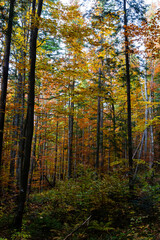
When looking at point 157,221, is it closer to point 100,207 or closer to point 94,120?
point 100,207

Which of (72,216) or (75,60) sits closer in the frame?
(72,216)

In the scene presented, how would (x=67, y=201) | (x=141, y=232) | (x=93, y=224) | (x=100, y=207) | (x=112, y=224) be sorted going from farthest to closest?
(x=67, y=201) < (x=100, y=207) < (x=112, y=224) < (x=93, y=224) < (x=141, y=232)

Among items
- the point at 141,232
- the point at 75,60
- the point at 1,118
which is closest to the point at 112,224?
the point at 141,232

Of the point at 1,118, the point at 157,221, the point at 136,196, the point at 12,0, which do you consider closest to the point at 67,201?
the point at 136,196

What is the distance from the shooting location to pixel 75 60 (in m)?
13.1

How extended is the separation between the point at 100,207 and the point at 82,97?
679 centimetres

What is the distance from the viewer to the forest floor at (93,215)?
530 cm

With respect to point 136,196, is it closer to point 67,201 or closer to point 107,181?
point 107,181

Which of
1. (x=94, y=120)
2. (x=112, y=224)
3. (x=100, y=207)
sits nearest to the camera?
(x=112, y=224)

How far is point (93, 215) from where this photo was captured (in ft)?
22.0

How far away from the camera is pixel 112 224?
20.5ft

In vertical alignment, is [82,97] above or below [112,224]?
above

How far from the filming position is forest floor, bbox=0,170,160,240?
5297 millimetres

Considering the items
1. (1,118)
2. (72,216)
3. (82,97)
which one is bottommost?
(72,216)
